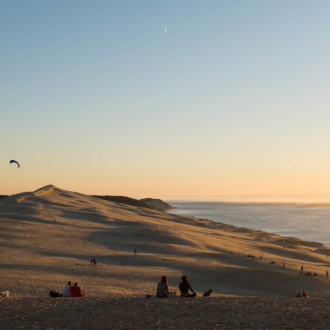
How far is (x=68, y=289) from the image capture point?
1680 cm

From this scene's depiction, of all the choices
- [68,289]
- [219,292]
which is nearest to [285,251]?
[219,292]

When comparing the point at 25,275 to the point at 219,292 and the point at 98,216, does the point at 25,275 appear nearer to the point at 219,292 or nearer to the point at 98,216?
the point at 219,292

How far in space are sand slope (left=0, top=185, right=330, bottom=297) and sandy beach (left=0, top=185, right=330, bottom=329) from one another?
75 mm

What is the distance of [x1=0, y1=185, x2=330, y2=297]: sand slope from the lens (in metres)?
24.5

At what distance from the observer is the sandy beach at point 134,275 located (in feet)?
40.2

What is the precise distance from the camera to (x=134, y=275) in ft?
88.9

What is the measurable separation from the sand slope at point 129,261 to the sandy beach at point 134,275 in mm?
75

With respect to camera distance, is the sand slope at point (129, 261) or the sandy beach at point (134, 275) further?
the sand slope at point (129, 261)

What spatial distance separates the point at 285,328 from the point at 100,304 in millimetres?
6711

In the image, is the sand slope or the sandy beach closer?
the sandy beach

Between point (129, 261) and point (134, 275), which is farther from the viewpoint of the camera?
point (129, 261)

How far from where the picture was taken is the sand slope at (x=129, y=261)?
24.5 metres

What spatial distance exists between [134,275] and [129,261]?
5.82 meters

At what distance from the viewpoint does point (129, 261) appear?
32.8 metres
